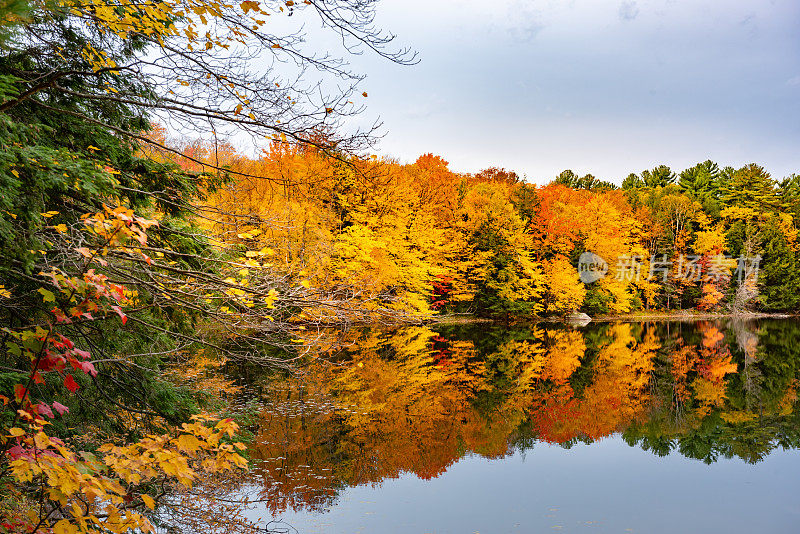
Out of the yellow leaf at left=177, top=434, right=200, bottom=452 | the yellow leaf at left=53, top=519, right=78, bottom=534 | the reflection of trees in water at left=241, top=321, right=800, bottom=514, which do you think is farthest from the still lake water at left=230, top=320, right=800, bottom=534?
the yellow leaf at left=53, top=519, right=78, bottom=534

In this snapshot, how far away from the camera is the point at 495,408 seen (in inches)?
534

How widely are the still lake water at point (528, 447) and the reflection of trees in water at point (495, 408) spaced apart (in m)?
0.05

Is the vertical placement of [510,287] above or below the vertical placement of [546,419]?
above

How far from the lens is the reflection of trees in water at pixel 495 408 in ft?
32.0

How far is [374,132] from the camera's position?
13.5ft

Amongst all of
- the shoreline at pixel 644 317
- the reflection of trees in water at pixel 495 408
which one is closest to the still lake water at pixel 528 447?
the reflection of trees in water at pixel 495 408

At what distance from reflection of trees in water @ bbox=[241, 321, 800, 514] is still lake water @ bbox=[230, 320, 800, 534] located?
48 mm

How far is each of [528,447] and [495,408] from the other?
228cm

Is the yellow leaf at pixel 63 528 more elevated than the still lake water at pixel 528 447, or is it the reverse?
the yellow leaf at pixel 63 528

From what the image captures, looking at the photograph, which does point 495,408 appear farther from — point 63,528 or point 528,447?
point 63,528

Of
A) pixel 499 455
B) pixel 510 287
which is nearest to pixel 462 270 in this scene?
pixel 510 287

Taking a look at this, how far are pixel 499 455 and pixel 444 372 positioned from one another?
6696 mm

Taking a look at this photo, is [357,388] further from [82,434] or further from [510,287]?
[510,287]

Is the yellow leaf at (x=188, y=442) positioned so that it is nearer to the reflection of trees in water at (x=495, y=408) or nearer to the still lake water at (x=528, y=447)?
the reflection of trees in water at (x=495, y=408)
